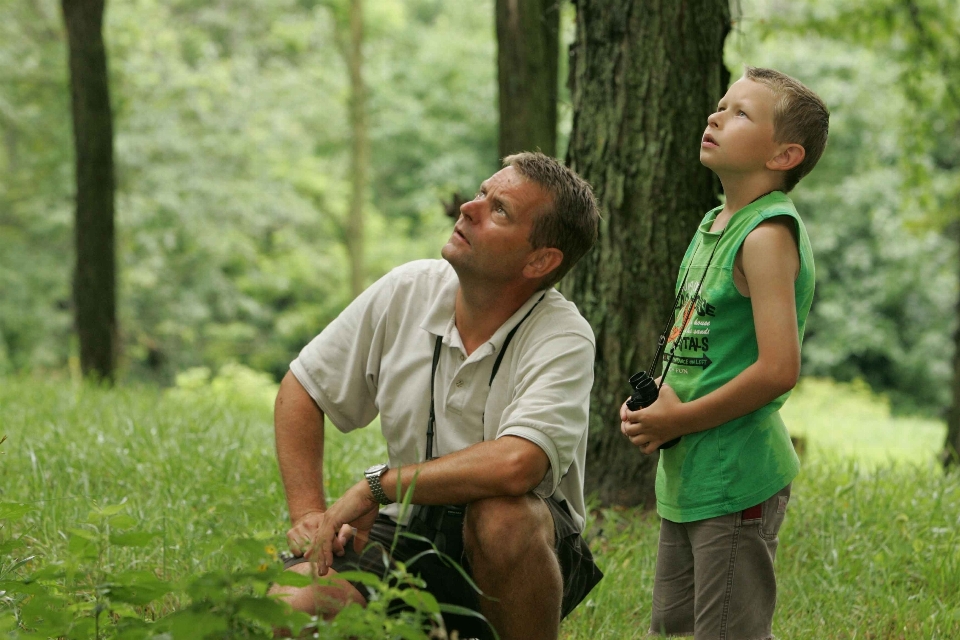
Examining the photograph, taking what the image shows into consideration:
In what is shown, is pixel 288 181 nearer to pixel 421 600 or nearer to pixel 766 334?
pixel 766 334

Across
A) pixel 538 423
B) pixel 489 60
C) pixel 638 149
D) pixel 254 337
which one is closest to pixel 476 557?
pixel 538 423

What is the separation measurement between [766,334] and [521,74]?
369 cm

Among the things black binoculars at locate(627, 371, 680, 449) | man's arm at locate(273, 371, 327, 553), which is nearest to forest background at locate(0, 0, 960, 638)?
man's arm at locate(273, 371, 327, 553)

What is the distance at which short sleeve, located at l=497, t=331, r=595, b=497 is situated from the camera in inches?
92.6

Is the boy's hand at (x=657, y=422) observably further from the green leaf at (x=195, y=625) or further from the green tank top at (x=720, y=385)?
the green leaf at (x=195, y=625)

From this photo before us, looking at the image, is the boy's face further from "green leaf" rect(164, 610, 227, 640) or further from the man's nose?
"green leaf" rect(164, 610, 227, 640)

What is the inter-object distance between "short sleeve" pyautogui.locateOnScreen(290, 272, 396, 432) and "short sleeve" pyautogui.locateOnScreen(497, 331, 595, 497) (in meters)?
0.44

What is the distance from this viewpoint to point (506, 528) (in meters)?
2.31

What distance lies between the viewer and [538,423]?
2.34 m

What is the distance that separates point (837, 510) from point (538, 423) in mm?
2132

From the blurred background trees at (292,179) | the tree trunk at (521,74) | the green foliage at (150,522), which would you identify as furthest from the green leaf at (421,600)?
the blurred background trees at (292,179)

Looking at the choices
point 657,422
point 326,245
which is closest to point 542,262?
point 657,422

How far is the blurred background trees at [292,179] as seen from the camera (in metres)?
16.4

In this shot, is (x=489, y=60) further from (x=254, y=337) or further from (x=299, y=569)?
(x=299, y=569)
